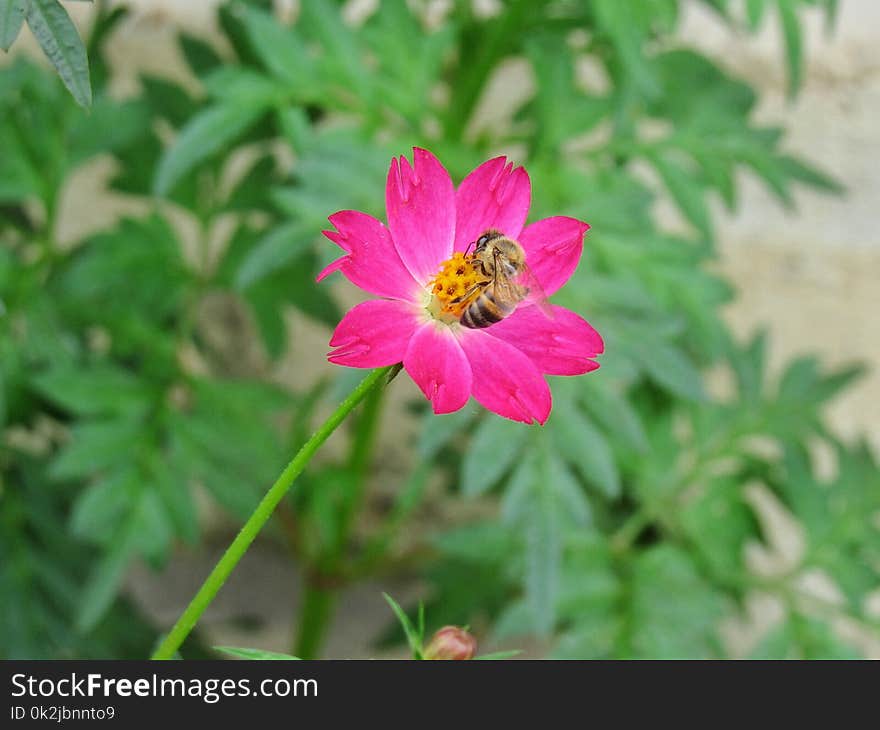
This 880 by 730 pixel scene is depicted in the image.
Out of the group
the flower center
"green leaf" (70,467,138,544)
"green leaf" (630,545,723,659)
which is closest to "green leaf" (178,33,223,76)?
"green leaf" (70,467,138,544)

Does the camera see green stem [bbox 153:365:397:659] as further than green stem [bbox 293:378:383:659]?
No

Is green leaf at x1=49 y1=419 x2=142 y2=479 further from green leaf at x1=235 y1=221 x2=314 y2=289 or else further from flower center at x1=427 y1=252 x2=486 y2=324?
flower center at x1=427 y1=252 x2=486 y2=324

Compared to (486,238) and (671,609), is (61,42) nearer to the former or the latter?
(486,238)

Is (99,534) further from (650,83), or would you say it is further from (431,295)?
(431,295)

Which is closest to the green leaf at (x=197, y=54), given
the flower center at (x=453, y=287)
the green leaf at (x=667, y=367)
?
the green leaf at (x=667, y=367)

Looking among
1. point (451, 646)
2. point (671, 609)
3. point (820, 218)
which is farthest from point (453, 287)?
point (820, 218)

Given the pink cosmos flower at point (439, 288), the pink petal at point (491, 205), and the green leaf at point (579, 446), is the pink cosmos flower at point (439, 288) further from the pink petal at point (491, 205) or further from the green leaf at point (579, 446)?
the green leaf at point (579, 446)

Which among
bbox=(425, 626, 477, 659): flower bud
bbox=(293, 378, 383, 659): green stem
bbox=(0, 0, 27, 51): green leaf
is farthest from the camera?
bbox=(293, 378, 383, 659): green stem
